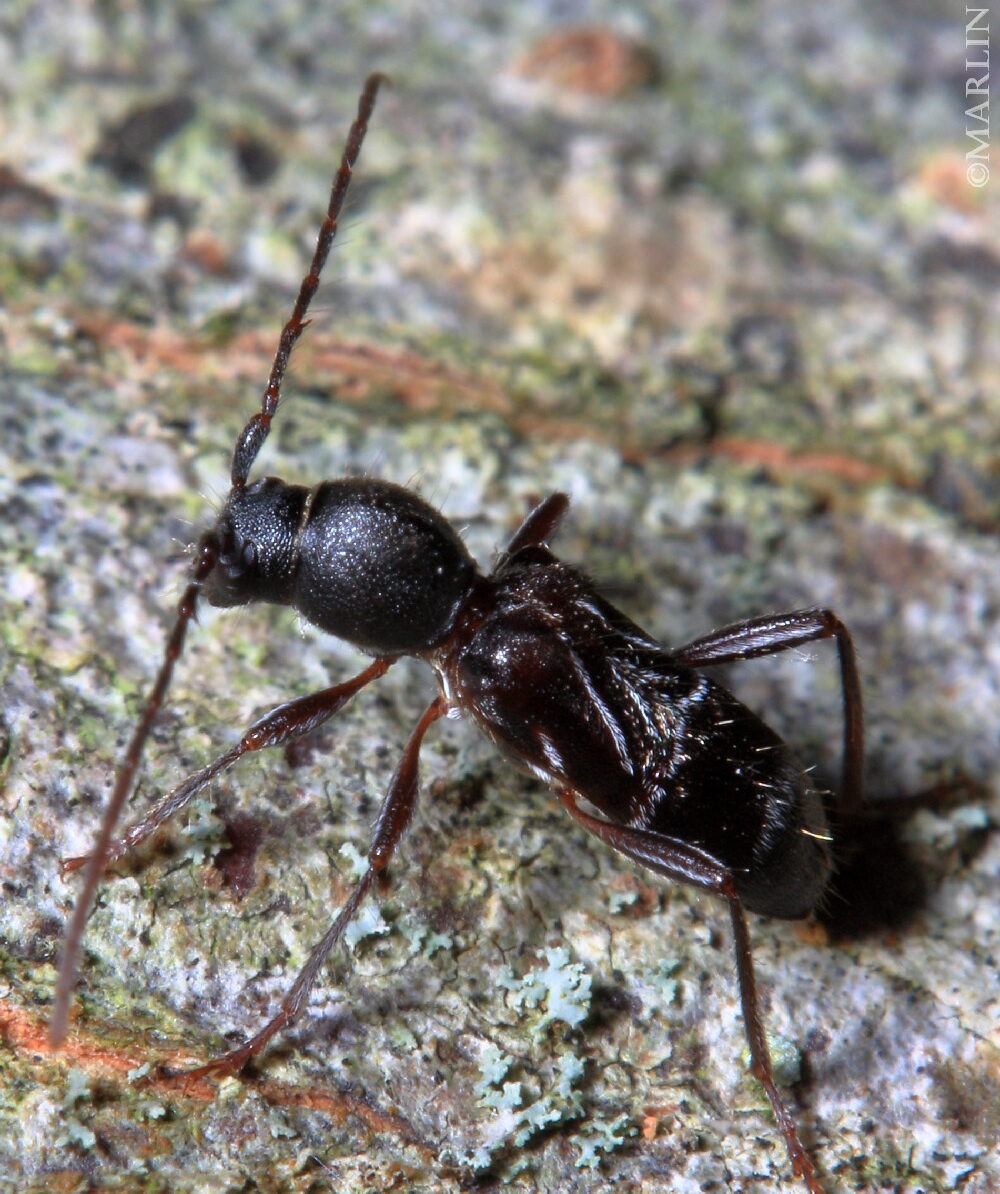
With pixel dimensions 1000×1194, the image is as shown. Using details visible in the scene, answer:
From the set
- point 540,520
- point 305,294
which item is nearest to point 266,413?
point 305,294

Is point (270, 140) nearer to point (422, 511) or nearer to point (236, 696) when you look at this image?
point (422, 511)

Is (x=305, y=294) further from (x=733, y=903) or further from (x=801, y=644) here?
(x=733, y=903)

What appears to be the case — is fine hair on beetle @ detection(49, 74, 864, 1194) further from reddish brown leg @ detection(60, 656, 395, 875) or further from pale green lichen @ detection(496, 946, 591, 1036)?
pale green lichen @ detection(496, 946, 591, 1036)

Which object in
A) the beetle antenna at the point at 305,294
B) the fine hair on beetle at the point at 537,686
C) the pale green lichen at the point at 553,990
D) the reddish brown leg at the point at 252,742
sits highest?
the beetle antenna at the point at 305,294

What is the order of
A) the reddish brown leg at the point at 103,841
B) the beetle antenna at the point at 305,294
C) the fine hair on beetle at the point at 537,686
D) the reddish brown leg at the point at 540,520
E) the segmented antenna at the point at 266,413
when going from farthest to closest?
the reddish brown leg at the point at 540,520, the beetle antenna at the point at 305,294, the fine hair on beetle at the point at 537,686, the segmented antenna at the point at 266,413, the reddish brown leg at the point at 103,841

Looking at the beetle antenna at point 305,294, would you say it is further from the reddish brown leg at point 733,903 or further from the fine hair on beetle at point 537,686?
the reddish brown leg at point 733,903

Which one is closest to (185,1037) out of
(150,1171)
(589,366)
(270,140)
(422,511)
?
(150,1171)

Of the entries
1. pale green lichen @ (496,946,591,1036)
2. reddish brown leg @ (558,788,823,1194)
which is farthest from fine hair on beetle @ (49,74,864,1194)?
pale green lichen @ (496,946,591,1036)

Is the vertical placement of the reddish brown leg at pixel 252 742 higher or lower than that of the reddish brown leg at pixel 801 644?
lower

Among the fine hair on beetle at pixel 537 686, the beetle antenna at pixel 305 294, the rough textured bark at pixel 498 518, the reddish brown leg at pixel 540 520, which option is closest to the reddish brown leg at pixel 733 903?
the fine hair on beetle at pixel 537 686
